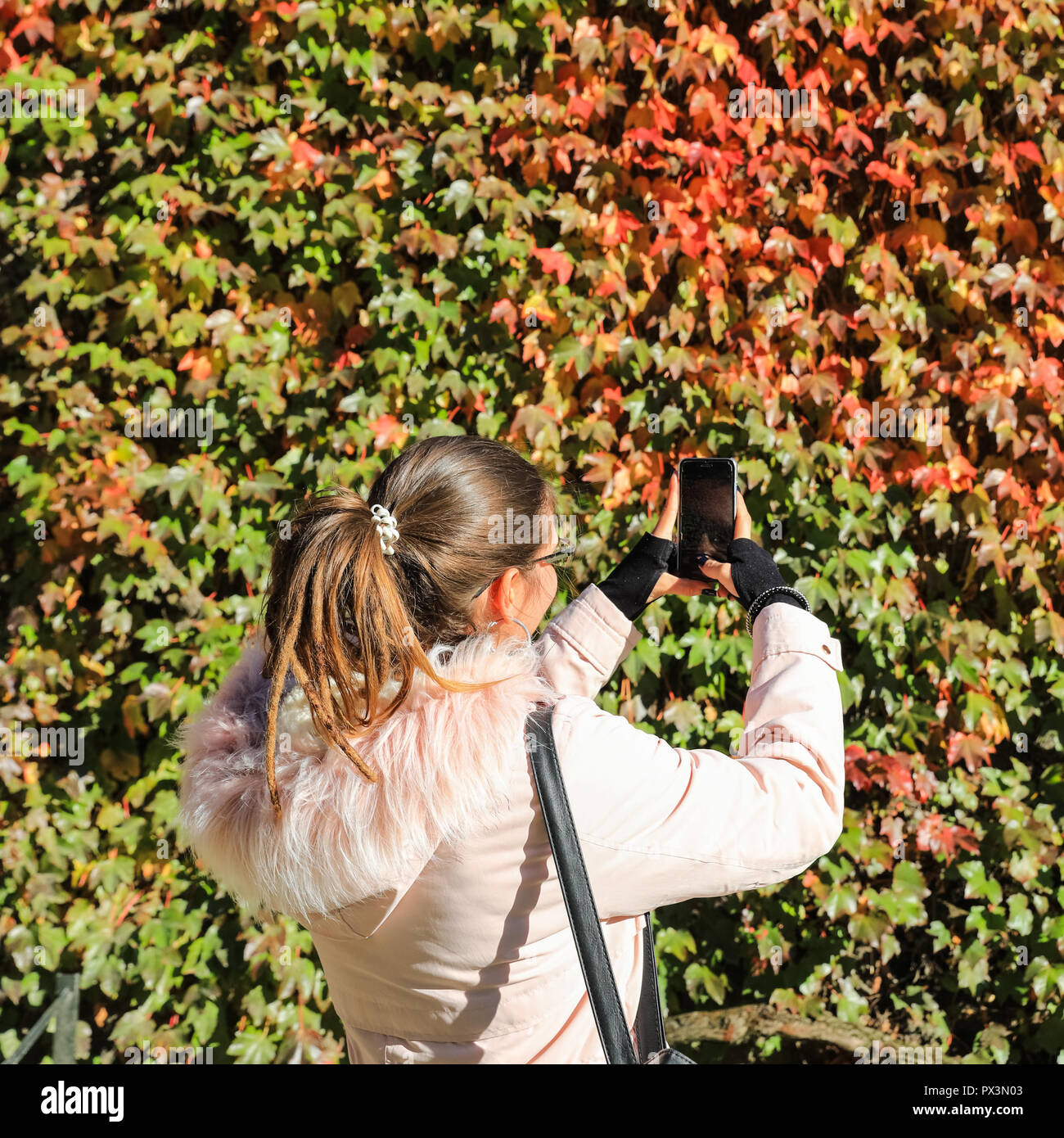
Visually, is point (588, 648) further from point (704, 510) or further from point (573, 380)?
point (573, 380)

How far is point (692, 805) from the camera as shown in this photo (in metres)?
1.03

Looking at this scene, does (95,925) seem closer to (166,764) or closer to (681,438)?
(166,764)

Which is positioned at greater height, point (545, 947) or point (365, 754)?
point (365, 754)

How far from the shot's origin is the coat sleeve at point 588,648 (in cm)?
143

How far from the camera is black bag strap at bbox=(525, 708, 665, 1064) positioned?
100 centimetres

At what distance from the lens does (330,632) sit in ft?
3.59

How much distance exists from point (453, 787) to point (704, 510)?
638 millimetres

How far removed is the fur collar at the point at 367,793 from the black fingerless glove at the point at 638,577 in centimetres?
28

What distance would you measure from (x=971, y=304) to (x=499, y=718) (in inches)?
83.2

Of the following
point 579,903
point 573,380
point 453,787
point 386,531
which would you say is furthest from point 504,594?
point 573,380

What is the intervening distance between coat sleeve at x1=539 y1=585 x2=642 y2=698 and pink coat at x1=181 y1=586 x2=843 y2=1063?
0.25 metres

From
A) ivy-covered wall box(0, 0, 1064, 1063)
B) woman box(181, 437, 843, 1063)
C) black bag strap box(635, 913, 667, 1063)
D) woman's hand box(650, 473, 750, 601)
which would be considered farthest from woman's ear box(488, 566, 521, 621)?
ivy-covered wall box(0, 0, 1064, 1063)

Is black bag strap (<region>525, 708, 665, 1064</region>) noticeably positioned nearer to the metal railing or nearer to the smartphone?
the smartphone
